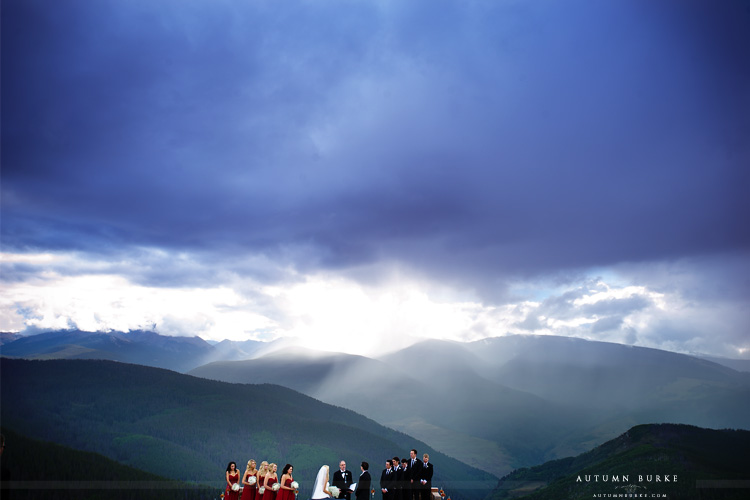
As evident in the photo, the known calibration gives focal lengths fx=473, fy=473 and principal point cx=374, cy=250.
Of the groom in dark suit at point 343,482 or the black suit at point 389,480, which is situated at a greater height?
the groom in dark suit at point 343,482

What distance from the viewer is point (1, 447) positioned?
816 inches

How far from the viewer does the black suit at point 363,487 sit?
30.7 meters

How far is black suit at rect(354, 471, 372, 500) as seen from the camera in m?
30.7

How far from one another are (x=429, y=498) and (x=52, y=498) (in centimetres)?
22480

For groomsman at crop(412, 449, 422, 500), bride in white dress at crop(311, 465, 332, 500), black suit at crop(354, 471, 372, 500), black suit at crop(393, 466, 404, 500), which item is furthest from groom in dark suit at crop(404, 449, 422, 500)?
bride in white dress at crop(311, 465, 332, 500)

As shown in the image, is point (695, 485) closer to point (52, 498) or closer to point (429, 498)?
point (429, 498)

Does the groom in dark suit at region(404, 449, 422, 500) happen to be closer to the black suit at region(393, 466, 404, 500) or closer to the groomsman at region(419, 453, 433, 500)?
the groomsman at region(419, 453, 433, 500)

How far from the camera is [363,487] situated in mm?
30844

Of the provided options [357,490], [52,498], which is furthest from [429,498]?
[52,498]

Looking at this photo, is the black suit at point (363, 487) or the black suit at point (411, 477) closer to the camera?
the black suit at point (363, 487)

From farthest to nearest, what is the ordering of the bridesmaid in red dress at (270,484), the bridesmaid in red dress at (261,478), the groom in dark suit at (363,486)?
the groom in dark suit at (363,486) → the bridesmaid in red dress at (261,478) → the bridesmaid in red dress at (270,484)

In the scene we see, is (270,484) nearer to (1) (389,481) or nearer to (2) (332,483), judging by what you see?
(2) (332,483)

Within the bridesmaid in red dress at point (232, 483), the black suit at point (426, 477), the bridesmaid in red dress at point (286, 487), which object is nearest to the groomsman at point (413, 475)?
the black suit at point (426, 477)

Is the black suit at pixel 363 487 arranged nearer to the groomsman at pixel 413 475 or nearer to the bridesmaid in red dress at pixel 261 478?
the groomsman at pixel 413 475
